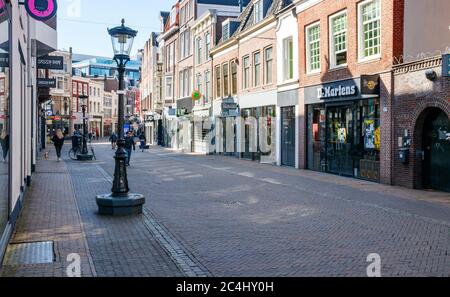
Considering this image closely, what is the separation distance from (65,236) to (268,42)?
772 inches

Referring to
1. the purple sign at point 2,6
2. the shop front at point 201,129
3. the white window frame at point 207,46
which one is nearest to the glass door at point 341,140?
the purple sign at point 2,6

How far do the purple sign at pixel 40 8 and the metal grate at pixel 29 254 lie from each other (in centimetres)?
569

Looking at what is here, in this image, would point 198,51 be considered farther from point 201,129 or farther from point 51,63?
point 51,63

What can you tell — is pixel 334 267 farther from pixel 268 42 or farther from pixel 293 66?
pixel 268 42

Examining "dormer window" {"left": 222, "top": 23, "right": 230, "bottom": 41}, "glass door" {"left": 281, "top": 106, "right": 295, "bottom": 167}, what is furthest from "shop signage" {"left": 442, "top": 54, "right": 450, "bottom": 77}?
"dormer window" {"left": 222, "top": 23, "right": 230, "bottom": 41}

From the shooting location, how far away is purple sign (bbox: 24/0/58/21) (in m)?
11.1

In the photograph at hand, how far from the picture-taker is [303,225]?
30.6ft

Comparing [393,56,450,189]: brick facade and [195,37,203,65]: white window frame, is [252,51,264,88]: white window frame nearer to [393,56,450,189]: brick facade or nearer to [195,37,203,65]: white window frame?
[195,37,203,65]: white window frame

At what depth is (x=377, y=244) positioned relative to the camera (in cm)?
771

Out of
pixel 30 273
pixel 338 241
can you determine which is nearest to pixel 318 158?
pixel 338 241

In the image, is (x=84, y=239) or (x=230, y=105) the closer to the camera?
(x=84, y=239)

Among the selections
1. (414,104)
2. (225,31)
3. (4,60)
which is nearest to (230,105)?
(225,31)

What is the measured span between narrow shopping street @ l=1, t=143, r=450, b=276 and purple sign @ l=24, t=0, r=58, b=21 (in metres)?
4.14

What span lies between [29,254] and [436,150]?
456 inches
